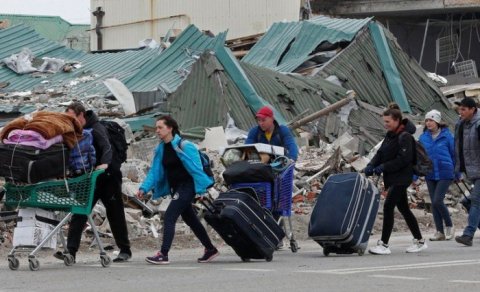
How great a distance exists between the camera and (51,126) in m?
11.9

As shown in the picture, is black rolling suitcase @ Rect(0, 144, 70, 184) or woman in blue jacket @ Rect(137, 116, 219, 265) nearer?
black rolling suitcase @ Rect(0, 144, 70, 184)

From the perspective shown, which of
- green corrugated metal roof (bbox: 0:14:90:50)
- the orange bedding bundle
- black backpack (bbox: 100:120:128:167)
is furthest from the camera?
green corrugated metal roof (bbox: 0:14:90:50)

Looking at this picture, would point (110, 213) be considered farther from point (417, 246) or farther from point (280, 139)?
point (417, 246)

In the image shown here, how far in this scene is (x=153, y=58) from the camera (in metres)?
29.2

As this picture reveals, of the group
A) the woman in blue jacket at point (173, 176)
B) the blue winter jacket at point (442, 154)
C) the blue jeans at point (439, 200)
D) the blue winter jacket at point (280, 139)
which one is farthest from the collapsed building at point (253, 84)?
the woman in blue jacket at point (173, 176)

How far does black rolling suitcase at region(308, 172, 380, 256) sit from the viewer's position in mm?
13250

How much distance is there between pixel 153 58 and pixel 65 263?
16867mm

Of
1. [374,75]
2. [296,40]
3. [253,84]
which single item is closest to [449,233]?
[253,84]

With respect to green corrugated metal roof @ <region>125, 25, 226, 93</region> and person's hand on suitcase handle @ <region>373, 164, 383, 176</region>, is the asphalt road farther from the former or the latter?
green corrugated metal roof @ <region>125, 25, 226, 93</region>

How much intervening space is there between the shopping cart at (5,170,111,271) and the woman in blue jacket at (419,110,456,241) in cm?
515

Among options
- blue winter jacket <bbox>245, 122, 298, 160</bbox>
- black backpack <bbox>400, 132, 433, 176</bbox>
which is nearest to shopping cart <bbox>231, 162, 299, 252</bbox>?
blue winter jacket <bbox>245, 122, 298, 160</bbox>

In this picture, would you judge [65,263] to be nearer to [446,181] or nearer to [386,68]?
[446,181]

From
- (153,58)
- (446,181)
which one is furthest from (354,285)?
(153,58)

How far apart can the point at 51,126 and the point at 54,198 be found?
76 cm
